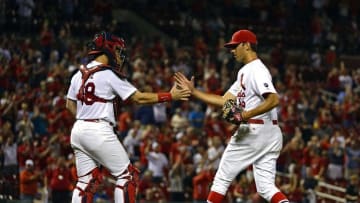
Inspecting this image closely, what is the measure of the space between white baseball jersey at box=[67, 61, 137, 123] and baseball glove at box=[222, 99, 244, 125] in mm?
1113

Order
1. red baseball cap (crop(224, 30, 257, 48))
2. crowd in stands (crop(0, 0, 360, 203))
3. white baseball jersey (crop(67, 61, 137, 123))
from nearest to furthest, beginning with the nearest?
white baseball jersey (crop(67, 61, 137, 123)) → red baseball cap (crop(224, 30, 257, 48)) → crowd in stands (crop(0, 0, 360, 203))

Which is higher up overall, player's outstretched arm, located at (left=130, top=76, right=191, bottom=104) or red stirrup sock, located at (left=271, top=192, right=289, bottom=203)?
player's outstretched arm, located at (left=130, top=76, right=191, bottom=104)

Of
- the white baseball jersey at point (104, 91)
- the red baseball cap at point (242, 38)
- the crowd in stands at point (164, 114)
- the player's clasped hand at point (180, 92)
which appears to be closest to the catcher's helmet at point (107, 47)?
the white baseball jersey at point (104, 91)

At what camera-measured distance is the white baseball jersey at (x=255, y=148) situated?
33.1 feet

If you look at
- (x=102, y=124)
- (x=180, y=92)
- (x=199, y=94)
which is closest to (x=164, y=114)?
(x=199, y=94)

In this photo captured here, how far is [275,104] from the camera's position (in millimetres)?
9797

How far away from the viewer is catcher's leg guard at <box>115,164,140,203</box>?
9.59 metres

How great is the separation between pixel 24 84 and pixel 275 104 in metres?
11.1

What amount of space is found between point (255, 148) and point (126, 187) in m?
1.47

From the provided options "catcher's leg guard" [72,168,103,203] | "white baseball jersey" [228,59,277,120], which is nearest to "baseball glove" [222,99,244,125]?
"white baseball jersey" [228,59,277,120]

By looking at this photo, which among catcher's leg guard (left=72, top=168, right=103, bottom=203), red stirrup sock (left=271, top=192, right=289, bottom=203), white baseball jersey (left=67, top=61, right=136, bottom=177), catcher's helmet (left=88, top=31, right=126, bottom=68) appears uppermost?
catcher's helmet (left=88, top=31, right=126, bottom=68)

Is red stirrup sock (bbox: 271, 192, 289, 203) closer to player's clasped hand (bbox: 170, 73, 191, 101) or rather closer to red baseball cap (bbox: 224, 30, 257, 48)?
player's clasped hand (bbox: 170, 73, 191, 101)

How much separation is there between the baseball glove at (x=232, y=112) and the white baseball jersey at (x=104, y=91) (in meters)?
1.11

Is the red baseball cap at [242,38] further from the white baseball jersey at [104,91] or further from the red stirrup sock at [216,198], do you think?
the red stirrup sock at [216,198]
